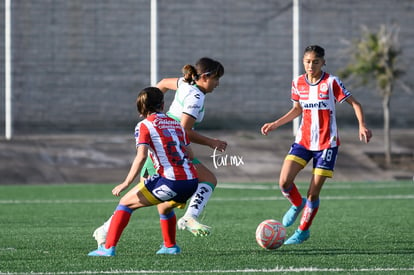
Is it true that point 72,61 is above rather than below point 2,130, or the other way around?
above

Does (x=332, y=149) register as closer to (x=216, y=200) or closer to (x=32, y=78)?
(x=216, y=200)

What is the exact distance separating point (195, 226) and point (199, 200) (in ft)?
1.46

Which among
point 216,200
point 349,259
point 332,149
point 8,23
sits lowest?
point 216,200

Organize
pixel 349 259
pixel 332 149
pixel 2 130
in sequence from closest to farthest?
pixel 349 259 → pixel 332 149 → pixel 2 130

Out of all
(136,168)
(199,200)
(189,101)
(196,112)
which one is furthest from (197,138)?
(136,168)

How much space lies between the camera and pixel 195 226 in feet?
27.3

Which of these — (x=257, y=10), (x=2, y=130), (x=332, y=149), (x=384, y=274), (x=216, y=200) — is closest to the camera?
(x=384, y=274)

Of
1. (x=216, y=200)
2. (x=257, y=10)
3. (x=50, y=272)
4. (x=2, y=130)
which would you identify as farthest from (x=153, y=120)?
(x=257, y=10)

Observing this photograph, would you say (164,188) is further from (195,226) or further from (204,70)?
(204,70)

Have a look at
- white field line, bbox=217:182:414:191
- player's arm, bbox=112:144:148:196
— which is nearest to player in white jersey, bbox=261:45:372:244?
player's arm, bbox=112:144:148:196

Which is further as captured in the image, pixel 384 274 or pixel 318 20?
pixel 318 20

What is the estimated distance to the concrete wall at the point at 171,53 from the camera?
2647 centimetres

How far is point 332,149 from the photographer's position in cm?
915

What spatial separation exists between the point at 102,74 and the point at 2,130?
352 centimetres
